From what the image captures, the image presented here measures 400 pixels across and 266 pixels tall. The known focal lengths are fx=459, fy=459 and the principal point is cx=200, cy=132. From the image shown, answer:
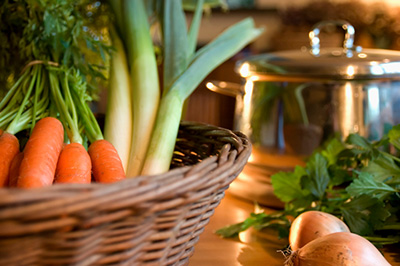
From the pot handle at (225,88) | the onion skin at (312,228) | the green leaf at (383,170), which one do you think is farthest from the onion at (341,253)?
the pot handle at (225,88)

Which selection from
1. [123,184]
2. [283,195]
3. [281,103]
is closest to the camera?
[123,184]

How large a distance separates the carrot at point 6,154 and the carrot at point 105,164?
4.2 inches

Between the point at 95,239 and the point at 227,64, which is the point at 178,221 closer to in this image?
the point at 95,239

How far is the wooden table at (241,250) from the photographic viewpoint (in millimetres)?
677

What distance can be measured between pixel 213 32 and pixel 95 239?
4.01 m

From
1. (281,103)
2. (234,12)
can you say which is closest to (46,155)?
(281,103)

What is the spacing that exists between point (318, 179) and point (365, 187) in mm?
98

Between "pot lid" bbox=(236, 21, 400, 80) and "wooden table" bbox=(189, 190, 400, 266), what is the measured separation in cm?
32

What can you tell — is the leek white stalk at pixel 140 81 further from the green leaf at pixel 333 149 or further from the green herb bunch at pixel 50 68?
the green leaf at pixel 333 149

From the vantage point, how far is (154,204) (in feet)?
1.30

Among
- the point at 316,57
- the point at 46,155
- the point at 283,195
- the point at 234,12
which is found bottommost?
the point at 283,195

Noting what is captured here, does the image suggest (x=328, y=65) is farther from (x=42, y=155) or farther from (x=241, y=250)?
(x=42, y=155)

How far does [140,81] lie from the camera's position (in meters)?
0.90

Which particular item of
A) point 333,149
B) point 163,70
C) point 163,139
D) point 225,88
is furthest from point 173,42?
point 333,149
